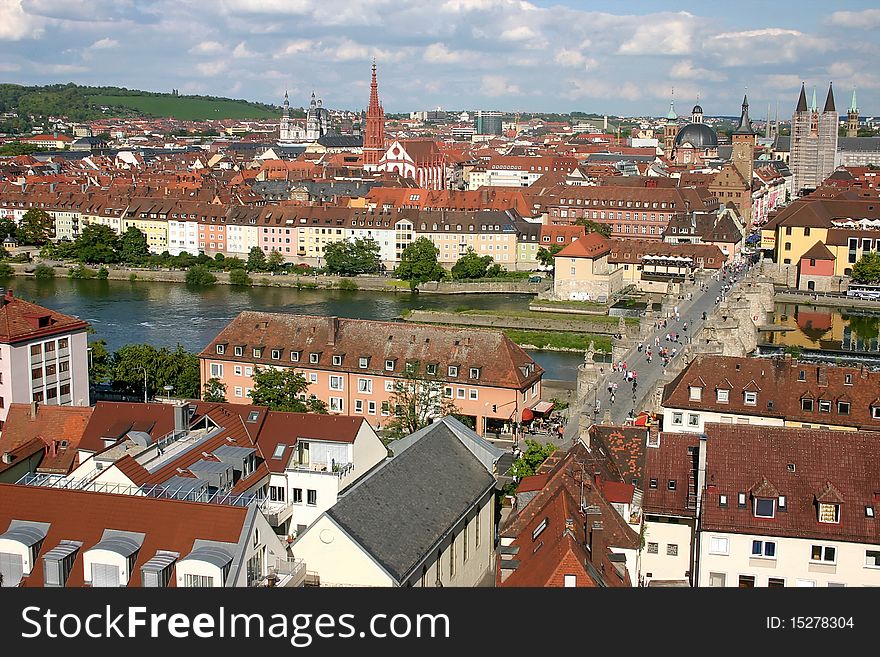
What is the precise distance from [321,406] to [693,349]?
26.9ft

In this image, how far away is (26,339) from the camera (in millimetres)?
18688

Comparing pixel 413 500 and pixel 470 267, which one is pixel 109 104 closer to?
pixel 470 267

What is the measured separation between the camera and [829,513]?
1082 centimetres

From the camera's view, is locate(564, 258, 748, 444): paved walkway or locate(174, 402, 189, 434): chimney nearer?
locate(174, 402, 189, 434): chimney

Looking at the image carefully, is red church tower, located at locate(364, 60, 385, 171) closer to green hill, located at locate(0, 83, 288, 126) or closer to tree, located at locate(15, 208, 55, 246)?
tree, located at locate(15, 208, 55, 246)

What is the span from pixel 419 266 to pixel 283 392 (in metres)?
23.4

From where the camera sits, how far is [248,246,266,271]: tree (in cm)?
4509

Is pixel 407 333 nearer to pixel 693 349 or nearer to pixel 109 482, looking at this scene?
pixel 693 349

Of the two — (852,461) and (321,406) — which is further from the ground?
(852,461)

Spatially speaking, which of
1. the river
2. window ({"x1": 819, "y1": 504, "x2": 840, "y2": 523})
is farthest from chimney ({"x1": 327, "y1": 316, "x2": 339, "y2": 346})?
window ({"x1": 819, "y1": 504, "x2": 840, "y2": 523})

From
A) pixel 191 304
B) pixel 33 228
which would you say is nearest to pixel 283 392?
pixel 191 304

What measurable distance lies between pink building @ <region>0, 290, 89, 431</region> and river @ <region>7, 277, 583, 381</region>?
9783 millimetres

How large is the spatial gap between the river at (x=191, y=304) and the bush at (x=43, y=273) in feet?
1.56
